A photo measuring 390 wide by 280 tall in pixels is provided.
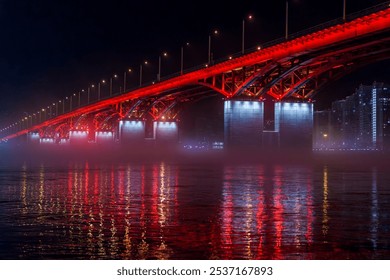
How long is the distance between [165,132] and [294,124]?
48473 millimetres

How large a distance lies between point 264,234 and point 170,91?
95164mm

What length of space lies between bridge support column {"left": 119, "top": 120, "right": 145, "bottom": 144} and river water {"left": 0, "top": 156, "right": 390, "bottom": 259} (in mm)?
103410

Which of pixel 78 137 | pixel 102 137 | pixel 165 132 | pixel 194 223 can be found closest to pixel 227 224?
pixel 194 223

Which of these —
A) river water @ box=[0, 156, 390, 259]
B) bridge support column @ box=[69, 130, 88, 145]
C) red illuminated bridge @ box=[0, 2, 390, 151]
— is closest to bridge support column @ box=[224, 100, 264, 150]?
red illuminated bridge @ box=[0, 2, 390, 151]

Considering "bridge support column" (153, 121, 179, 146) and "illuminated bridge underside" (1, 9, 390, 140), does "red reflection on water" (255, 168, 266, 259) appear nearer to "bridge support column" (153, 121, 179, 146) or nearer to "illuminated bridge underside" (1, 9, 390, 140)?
"illuminated bridge underside" (1, 9, 390, 140)

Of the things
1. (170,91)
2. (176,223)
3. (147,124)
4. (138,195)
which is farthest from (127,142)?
(176,223)

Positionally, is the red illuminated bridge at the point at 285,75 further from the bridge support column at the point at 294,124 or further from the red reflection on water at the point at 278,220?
the red reflection on water at the point at 278,220

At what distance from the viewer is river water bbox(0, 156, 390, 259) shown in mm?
11828

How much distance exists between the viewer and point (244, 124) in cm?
8038

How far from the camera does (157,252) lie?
460 inches

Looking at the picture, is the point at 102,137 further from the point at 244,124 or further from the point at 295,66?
the point at 295,66

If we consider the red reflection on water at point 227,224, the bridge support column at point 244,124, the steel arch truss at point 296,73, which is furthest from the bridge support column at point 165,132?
the red reflection on water at point 227,224

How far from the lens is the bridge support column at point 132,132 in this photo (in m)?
130
